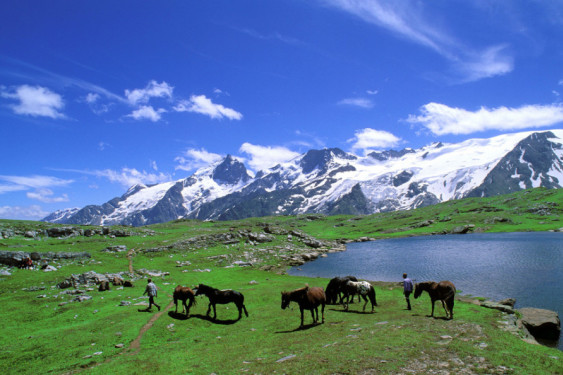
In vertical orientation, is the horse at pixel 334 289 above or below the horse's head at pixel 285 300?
below

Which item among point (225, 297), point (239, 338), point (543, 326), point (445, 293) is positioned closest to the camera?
point (239, 338)

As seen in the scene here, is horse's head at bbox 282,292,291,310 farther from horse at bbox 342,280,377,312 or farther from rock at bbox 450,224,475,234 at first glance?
rock at bbox 450,224,475,234

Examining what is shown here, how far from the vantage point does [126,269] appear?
55.8 metres

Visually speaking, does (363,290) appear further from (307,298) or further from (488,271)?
(488,271)

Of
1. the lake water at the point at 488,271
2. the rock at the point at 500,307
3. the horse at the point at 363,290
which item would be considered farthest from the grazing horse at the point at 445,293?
the lake water at the point at 488,271

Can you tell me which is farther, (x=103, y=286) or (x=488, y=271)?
(x=488, y=271)

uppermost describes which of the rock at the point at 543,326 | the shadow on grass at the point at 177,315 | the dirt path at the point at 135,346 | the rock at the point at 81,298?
the rock at the point at 81,298

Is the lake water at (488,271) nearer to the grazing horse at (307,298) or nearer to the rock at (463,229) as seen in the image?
the grazing horse at (307,298)

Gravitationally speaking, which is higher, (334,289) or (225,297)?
(225,297)

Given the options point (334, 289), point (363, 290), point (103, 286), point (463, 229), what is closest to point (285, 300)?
point (363, 290)

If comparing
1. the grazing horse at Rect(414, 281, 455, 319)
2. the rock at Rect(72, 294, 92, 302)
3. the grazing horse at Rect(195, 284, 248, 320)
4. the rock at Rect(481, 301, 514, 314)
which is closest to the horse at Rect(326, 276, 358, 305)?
the grazing horse at Rect(414, 281, 455, 319)

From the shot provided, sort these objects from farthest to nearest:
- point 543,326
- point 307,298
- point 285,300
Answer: point 285,300
point 543,326
point 307,298

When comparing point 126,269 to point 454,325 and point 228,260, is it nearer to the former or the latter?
point 228,260

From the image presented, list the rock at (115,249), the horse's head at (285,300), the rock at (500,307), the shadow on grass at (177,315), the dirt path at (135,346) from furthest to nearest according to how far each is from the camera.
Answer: the rock at (115,249) → the rock at (500,307) → the shadow on grass at (177,315) → the horse's head at (285,300) → the dirt path at (135,346)
